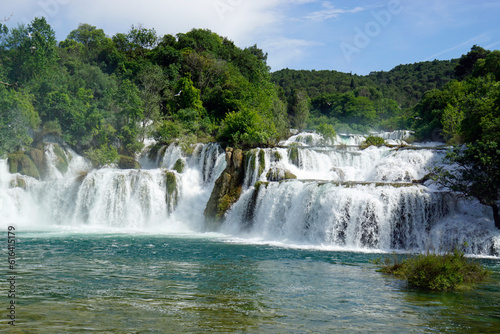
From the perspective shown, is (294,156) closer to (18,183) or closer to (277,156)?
(277,156)

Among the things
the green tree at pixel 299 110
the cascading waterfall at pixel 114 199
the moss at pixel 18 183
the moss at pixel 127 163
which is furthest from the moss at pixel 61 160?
the green tree at pixel 299 110

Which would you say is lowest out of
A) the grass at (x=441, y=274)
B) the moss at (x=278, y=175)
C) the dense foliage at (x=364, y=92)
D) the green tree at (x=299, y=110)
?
the grass at (x=441, y=274)

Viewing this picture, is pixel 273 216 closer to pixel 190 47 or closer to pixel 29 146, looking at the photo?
pixel 29 146

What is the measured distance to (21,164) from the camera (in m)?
33.6

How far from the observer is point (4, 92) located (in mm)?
36469

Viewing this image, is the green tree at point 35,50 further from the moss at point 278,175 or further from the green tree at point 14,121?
the moss at point 278,175

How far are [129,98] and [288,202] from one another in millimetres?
24177

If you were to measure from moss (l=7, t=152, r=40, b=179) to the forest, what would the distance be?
970mm

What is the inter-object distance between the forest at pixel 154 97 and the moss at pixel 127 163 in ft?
2.48

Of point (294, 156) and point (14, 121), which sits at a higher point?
point (14, 121)

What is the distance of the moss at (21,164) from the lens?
33344mm

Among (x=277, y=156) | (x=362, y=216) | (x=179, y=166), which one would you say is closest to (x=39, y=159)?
(x=179, y=166)

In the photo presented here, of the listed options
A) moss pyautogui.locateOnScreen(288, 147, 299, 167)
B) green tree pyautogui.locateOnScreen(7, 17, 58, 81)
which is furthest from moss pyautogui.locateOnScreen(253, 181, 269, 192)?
green tree pyautogui.locateOnScreen(7, 17, 58, 81)

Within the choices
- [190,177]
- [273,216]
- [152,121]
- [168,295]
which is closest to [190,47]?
[152,121]
